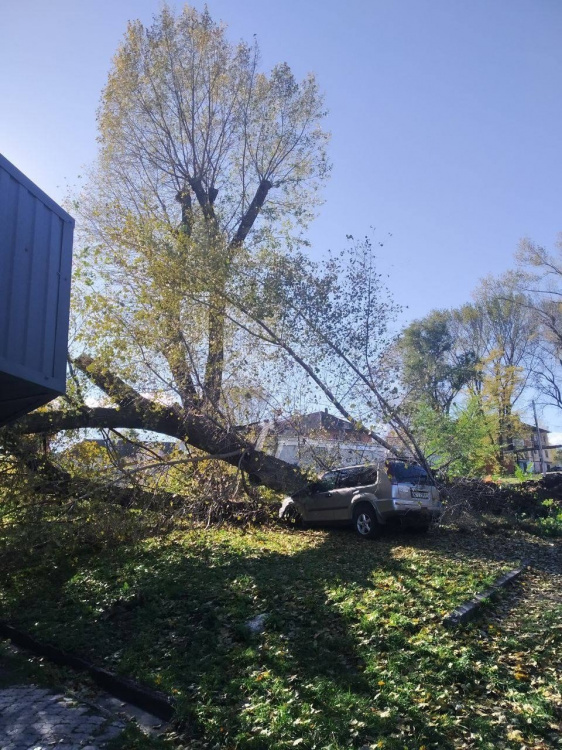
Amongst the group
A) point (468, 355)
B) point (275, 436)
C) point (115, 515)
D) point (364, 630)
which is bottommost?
point (364, 630)

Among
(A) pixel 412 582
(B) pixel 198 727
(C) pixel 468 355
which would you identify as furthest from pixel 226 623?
(C) pixel 468 355

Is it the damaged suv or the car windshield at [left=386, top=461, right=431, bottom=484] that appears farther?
the car windshield at [left=386, top=461, right=431, bottom=484]

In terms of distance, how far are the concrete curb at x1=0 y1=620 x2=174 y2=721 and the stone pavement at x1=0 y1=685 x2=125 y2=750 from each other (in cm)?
31

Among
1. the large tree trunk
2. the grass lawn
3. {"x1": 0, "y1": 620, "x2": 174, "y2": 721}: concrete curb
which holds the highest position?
the large tree trunk

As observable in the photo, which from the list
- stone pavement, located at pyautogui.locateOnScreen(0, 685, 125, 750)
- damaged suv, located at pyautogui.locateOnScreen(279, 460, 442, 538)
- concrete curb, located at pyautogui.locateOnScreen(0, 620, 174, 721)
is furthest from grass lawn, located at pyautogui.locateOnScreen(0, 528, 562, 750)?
damaged suv, located at pyautogui.locateOnScreen(279, 460, 442, 538)

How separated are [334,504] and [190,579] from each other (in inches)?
198

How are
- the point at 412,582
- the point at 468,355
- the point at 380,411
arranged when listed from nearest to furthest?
1. the point at 412,582
2. the point at 380,411
3. the point at 468,355

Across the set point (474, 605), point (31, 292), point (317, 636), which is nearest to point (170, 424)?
point (317, 636)

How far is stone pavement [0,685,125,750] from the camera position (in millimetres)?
4121

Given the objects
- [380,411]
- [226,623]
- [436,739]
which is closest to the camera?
[436,739]

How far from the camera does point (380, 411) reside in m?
11.4

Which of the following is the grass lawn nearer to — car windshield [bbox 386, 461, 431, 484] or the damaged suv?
the damaged suv

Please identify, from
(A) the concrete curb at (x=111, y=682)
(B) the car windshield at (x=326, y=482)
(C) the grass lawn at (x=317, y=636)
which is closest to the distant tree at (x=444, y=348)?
(B) the car windshield at (x=326, y=482)

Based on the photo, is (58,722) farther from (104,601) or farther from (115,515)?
(115,515)
